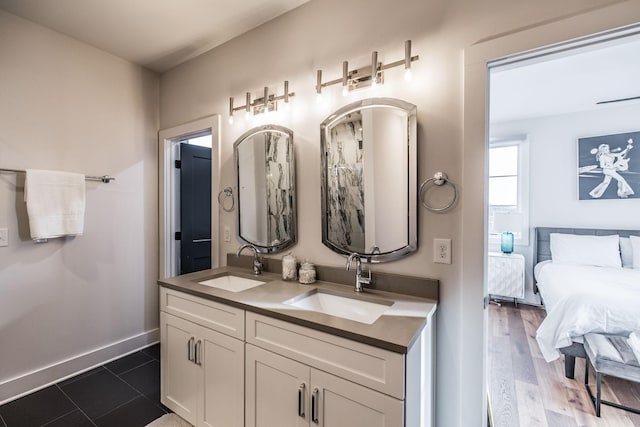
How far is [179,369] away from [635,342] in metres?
2.98

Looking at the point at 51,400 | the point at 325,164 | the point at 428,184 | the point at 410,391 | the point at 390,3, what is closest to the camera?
the point at 410,391

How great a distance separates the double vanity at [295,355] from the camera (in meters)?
1.08

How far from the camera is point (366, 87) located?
169 cm

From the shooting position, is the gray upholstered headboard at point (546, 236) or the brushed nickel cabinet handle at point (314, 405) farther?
the gray upholstered headboard at point (546, 236)

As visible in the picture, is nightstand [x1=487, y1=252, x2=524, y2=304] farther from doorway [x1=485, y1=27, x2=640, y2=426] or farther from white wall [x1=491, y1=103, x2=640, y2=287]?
white wall [x1=491, y1=103, x2=640, y2=287]

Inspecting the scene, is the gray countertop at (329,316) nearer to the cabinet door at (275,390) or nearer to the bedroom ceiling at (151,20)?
the cabinet door at (275,390)

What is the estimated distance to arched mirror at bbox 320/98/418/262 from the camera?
1562mm

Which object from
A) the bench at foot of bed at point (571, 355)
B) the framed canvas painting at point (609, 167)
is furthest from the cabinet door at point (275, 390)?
the framed canvas painting at point (609, 167)

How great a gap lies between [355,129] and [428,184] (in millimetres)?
533

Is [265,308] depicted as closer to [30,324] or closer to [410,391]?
[410,391]

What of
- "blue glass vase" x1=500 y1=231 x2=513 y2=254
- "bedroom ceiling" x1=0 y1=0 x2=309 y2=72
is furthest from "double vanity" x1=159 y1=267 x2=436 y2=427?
"blue glass vase" x1=500 y1=231 x2=513 y2=254

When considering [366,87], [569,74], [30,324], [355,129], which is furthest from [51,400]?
[569,74]

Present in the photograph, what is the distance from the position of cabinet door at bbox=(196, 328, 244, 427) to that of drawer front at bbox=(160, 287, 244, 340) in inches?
1.7

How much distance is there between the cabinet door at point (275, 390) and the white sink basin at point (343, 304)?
0.27 metres
